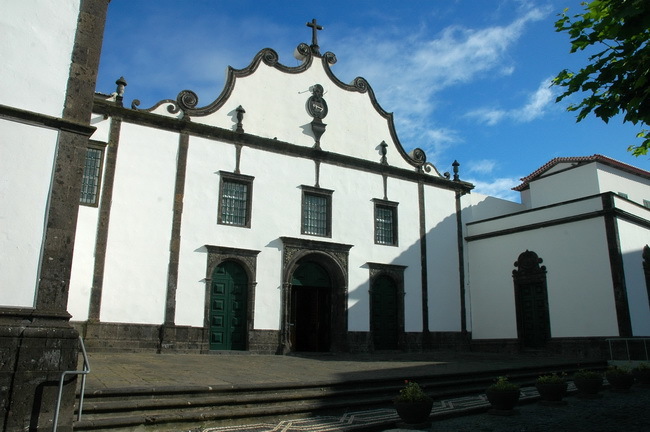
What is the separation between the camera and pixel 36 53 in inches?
272

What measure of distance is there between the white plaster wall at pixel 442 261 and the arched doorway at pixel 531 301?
7.10 ft

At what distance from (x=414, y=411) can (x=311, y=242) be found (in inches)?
377

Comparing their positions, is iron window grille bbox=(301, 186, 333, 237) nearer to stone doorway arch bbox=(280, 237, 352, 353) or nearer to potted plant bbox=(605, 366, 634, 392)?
stone doorway arch bbox=(280, 237, 352, 353)

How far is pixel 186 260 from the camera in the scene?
47.2 feet

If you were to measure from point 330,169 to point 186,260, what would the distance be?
5.69 meters

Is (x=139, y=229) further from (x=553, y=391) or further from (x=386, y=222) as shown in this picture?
(x=553, y=391)

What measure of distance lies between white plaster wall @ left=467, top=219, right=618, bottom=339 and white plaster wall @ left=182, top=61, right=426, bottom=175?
4.67 m

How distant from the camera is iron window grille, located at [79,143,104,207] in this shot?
44.0 ft

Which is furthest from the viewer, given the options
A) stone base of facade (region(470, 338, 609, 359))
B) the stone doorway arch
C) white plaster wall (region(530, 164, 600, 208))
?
white plaster wall (region(530, 164, 600, 208))

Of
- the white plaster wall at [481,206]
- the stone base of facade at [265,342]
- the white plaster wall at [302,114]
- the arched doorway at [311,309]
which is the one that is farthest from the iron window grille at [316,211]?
the white plaster wall at [481,206]

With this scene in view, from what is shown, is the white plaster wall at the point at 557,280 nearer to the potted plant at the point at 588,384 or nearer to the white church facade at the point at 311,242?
the white church facade at the point at 311,242

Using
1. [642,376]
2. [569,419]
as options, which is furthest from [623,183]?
[569,419]

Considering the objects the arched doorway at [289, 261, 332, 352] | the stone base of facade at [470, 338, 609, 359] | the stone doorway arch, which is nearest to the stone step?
the stone doorway arch

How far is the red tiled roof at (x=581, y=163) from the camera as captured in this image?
22422 millimetres
